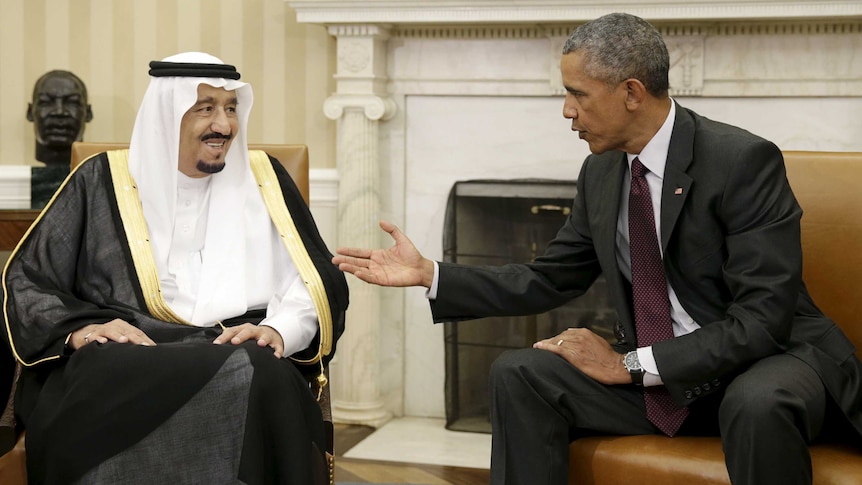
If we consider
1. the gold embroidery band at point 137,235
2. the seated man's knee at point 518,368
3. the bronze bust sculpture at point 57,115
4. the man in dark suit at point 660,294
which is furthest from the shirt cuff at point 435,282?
the bronze bust sculpture at point 57,115

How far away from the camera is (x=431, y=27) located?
4.15 meters

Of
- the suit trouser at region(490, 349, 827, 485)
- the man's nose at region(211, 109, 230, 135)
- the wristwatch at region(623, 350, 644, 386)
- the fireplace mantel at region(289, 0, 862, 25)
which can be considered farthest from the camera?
the fireplace mantel at region(289, 0, 862, 25)

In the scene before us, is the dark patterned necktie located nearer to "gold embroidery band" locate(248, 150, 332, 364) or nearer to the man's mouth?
"gold embroidery band" locate(248, 150, 332, 364)

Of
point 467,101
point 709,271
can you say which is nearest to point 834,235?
point 709,271

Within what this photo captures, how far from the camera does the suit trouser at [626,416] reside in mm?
1964

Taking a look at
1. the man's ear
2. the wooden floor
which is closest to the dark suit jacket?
the man's ear

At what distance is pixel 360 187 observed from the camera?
4160mm

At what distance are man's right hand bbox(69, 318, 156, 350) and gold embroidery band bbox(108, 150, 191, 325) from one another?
17 cm

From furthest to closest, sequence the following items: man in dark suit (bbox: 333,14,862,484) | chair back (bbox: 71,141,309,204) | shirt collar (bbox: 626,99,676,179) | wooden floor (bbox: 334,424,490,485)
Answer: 1. wooden floor (bbox: 334,424,490,485)
2. chair back (bbox: 71,141,309,204)
3. shirt collar (bbox: 626,99,676,179)
4. man in dark suit (bbox: 333,14,862,484)

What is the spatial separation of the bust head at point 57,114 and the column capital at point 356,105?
0.96 metres

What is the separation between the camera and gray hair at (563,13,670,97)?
2.29 meters

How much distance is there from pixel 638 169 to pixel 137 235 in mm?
1263

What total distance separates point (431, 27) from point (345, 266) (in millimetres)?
1947

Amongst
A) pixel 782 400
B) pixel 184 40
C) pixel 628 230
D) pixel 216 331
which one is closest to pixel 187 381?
pixel 216 331
